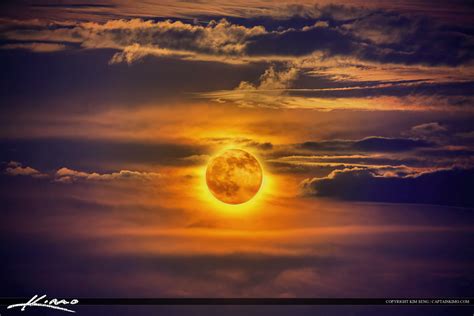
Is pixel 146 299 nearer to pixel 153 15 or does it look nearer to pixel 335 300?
pixel 335 300

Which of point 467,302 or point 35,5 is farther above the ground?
point 35,5

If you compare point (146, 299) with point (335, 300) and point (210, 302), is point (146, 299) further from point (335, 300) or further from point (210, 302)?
point (335, 300)

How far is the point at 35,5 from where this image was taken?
22422 millimetres

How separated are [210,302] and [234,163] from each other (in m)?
2.90

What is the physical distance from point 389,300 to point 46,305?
7.03 m

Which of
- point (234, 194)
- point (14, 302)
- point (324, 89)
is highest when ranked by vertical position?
point (324, 89)

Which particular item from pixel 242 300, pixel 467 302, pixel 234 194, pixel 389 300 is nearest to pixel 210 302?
pixel 242 300

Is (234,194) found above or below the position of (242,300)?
above

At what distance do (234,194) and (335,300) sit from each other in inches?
119

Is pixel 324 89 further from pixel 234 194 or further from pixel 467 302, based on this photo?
pixel 467 302

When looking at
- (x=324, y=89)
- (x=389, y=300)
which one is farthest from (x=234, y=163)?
(x=389, y=300)

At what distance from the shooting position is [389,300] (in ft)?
72.3

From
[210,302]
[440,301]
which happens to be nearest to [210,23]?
[210,302]

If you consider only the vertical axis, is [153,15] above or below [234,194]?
above
